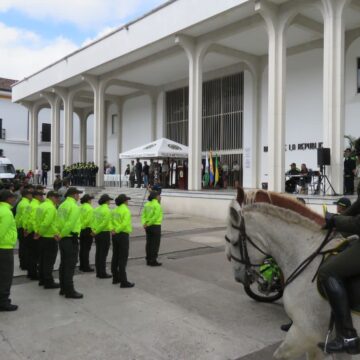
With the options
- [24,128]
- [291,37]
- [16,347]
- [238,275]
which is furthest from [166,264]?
[24,128]

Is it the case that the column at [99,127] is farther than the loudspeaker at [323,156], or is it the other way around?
the column at [99,127]

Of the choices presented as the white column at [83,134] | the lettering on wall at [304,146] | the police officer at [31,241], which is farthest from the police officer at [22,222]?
the white column at [83,134]

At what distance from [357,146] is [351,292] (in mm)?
1123

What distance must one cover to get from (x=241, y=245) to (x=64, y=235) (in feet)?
12.3

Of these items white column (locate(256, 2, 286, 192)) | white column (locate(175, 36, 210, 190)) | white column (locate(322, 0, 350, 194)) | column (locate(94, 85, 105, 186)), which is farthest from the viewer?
column (locate(94, 85, 105, 186))

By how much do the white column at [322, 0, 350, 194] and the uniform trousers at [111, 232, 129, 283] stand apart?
31.1ft

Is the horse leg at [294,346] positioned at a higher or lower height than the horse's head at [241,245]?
lower

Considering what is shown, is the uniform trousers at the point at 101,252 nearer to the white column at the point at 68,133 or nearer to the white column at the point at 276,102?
the white column at the point at 276,102

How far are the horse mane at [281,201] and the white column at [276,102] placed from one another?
12.5 metres

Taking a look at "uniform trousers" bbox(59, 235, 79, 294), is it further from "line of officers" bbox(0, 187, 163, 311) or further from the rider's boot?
the rider's boot

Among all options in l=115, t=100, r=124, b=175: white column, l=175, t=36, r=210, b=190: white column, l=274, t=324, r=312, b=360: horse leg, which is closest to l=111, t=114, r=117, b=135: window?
l=115, t=100, r=124, b=175: white column

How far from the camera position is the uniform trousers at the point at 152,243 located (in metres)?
8.97

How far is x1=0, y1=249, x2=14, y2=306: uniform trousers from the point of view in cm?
593

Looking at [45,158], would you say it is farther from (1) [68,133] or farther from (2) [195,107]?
(2) [195,107]
